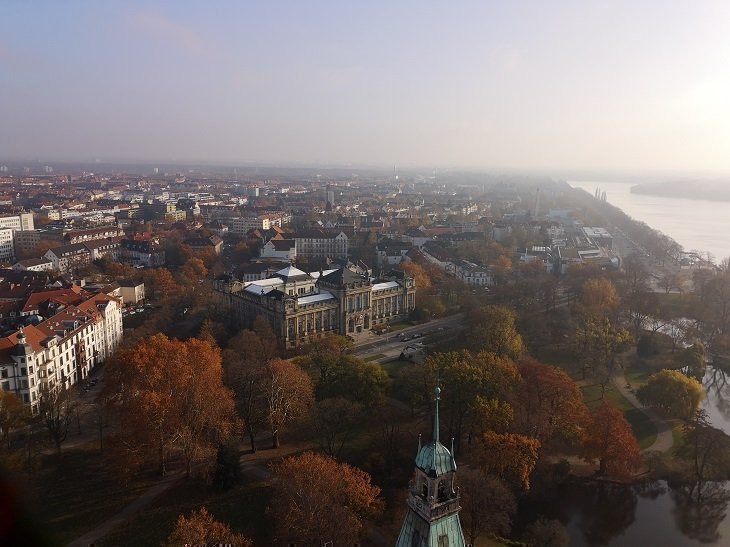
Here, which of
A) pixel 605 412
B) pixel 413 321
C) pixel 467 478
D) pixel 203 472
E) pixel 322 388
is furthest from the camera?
pixel 413 321

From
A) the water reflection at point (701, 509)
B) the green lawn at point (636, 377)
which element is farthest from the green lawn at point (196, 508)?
the green lawn at point (636, 377)

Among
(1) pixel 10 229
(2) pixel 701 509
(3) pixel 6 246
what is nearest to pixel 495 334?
(2) pixel 701 509

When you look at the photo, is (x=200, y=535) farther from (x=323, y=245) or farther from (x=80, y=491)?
(x=323, y=245)

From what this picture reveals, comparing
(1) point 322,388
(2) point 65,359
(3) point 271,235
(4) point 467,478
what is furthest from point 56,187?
(4) point 467,478

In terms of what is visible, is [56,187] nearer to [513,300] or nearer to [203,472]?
[513,300]

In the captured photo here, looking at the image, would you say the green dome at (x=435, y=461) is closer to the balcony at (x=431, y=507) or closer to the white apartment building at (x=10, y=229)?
the balcony at (x=431, y=507)

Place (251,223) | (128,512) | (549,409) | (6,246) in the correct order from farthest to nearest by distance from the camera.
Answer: (251,223), (6,246), (549,409), (128,512)

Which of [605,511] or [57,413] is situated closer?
[605,511]
